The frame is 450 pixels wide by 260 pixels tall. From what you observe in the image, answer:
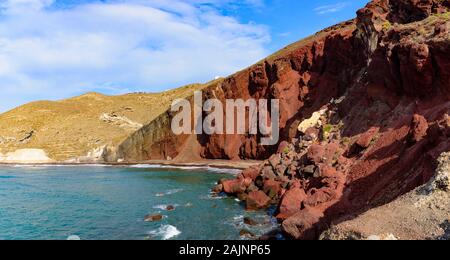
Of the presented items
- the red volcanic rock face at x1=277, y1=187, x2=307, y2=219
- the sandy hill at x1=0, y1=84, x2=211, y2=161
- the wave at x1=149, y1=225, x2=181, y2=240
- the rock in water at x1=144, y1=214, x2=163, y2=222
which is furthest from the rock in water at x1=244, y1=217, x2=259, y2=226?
the sandy hill at x1=0, y1=84, x2=211, y2=161

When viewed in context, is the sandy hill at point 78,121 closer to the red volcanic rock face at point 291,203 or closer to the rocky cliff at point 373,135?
the rocky cliff at point 373,135

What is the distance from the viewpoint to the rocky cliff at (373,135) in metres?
22.2

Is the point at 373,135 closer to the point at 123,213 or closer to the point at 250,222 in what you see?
the point at 250,222

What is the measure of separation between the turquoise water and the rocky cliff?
11.3 feet

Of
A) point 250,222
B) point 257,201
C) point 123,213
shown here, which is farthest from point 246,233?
point 123,213

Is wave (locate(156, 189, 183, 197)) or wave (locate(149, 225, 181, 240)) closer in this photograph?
wave (locate(149, 225, 181, 240))

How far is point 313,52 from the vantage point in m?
67.8

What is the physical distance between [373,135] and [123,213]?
2166cm

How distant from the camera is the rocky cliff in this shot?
2222 centimetres

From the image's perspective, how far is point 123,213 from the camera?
34.6 m

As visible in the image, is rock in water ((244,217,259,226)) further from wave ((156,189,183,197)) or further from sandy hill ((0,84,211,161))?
sandy hill ((0,84,211,161))

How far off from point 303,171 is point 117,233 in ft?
52.1

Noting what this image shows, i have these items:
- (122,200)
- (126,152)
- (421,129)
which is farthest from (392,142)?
(126,152)
